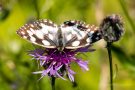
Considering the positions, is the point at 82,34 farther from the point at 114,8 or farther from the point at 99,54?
the point at 114,8

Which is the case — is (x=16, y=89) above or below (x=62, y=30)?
below

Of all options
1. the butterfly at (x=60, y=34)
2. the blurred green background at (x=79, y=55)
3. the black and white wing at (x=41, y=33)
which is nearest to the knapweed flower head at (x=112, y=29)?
the butterfly at (x=60, y=34)

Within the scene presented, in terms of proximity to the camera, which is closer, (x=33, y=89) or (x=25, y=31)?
(x=25, y=31)

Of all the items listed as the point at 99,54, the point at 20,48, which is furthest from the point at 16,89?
the point at 99,54

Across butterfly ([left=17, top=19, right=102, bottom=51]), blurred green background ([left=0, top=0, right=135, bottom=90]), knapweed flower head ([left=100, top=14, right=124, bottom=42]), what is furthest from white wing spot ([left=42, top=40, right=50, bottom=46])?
blurred green background ([left=0, top=0, right=135, bottom=90])

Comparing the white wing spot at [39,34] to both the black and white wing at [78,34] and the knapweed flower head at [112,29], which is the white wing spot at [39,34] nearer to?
the black and white wing at [78,34]

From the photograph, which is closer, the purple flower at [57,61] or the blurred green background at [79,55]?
the purple flower at [57,61]
